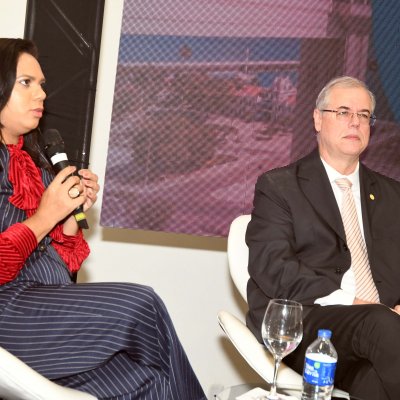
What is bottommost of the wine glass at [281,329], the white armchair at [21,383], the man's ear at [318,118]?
the white armchair at [21,383]

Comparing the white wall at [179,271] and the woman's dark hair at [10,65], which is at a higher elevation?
the woman's dark hair at [10,65]

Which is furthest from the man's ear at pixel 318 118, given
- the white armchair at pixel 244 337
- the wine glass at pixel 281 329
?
the wine glass at pixel 281 329

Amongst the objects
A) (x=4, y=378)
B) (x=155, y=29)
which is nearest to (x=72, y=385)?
(x=4, y=378)

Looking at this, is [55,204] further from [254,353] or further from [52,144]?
[254,353]

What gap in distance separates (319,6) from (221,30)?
1.53ft

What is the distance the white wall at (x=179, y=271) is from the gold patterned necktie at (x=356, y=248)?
2.99 feet

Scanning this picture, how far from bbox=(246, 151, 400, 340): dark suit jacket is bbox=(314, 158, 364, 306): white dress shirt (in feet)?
0.08

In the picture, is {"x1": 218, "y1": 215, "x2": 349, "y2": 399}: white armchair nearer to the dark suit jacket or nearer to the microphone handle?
the dark suit jacket

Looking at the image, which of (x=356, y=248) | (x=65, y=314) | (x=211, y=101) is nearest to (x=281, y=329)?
(x=65, y=314)

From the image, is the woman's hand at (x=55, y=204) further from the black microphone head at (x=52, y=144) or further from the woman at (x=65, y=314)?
the black microphone head at (x=52, y=144)

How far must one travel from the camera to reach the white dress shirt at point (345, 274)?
2.69m

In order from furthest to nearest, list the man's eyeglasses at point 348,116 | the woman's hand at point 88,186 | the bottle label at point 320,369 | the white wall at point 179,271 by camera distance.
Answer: the white wall at point 179,271 < the man's eyeglasses at point 348,116 < the woman's hand at point 88,186 < the bottle label at point 320,369

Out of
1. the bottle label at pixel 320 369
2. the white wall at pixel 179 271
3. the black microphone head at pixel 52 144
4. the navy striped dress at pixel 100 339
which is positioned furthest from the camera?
the white wall at pixel 179 271

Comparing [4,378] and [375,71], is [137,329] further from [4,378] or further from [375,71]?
[375,71]
